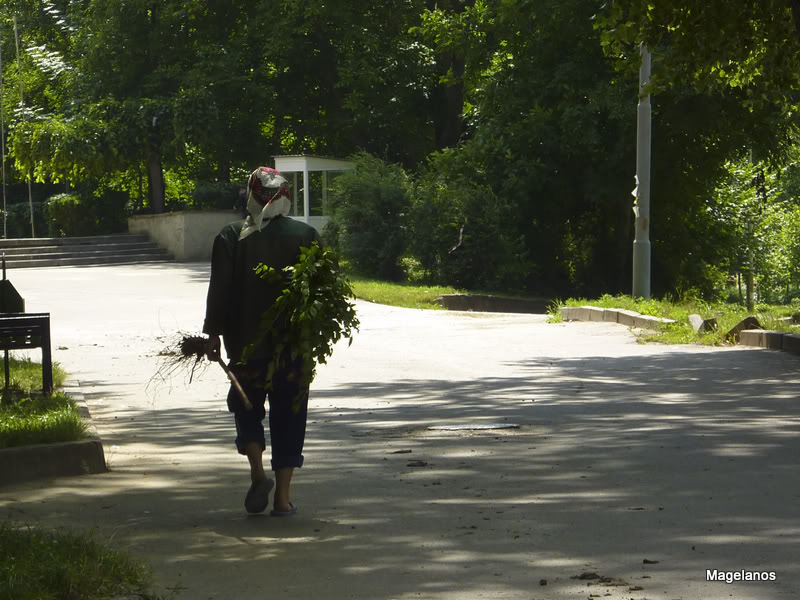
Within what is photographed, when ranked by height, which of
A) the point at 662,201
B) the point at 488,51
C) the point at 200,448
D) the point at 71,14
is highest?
the point at 71,14

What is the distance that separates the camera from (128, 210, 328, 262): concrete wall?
125ft

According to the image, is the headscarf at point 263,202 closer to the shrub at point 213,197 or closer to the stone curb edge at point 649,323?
the stone curb edge at point 649,323

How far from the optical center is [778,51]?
13844mm

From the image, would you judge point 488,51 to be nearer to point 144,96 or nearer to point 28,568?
point 144,96

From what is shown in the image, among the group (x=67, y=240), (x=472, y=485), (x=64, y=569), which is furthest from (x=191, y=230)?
(x=64, y=569)

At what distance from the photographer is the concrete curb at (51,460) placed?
737cm

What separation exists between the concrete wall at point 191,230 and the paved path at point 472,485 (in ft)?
77.6

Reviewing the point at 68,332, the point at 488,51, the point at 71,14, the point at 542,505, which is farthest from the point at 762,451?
the point at 71,14

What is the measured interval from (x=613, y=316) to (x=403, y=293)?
6416 mm

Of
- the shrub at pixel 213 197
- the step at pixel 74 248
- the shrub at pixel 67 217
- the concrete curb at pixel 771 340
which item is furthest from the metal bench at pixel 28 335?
the shrub at pixel 67 217

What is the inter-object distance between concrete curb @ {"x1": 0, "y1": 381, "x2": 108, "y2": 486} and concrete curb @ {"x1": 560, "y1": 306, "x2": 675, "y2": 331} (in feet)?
39.4

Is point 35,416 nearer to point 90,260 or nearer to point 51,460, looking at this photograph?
point 51,460

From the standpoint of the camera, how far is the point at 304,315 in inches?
247

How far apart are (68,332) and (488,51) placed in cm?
1574
